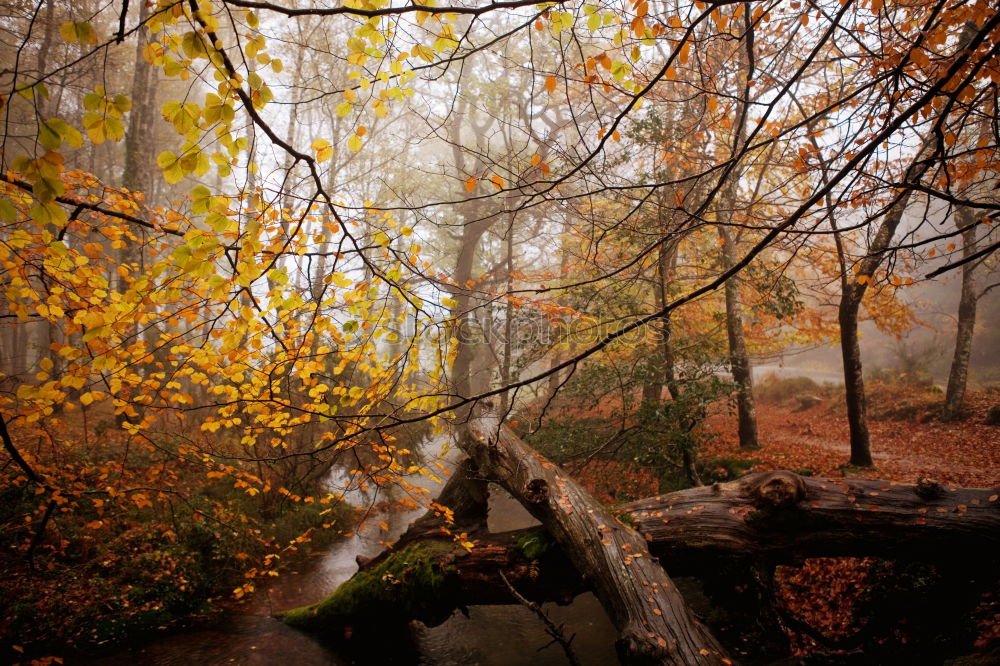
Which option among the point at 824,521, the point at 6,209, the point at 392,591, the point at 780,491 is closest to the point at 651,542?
the point at 780,491

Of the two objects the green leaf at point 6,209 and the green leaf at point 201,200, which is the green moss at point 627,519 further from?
the green leaf at point 6,209

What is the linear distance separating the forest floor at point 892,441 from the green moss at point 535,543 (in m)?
3.28

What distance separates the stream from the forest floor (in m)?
3.10

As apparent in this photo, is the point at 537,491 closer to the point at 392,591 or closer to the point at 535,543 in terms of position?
the point at 535,543

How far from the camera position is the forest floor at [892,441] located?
669 centimetres

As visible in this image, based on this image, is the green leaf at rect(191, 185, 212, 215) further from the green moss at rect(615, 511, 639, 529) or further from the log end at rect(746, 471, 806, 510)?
the log end at rect(746, 471, 806, 510)

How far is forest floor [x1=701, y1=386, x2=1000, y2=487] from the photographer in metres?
6.69

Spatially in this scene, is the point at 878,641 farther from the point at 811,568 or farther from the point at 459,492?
the point at 459,492

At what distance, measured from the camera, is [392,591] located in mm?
4910

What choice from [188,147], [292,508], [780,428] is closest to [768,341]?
[780,428]

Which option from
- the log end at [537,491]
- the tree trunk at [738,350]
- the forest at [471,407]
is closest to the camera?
the forest at [471,407]

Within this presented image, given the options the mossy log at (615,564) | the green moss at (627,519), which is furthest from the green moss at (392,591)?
the green moss at (627,519)

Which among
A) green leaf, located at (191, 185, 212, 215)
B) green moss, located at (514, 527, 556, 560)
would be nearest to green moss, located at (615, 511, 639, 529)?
green moss, located at (514, 527, 556, 560)

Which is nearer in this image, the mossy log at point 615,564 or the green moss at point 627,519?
the mossy log at point 615,564
